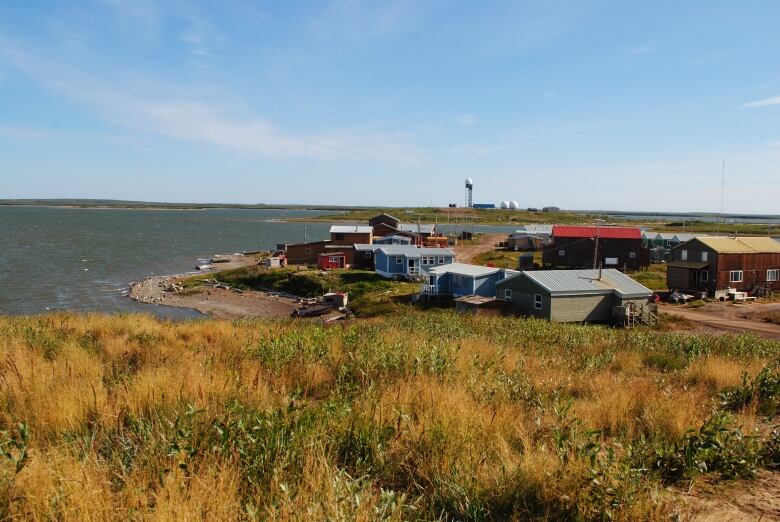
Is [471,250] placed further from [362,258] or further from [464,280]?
[464,280]

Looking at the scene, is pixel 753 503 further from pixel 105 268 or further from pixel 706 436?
pixel 105 268

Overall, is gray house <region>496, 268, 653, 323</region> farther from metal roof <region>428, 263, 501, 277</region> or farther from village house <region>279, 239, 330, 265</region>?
village house <region>279, 239, 330, 265</region>

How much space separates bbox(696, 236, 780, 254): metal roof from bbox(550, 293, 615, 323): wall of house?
46.9 ft

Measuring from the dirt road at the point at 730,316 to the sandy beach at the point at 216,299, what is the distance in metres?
29.1

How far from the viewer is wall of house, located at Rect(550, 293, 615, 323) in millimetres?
34031

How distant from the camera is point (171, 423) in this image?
492 centimetres

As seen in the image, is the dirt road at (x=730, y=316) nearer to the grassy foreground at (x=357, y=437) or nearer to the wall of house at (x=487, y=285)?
the wall of house at (x=487, y=285)

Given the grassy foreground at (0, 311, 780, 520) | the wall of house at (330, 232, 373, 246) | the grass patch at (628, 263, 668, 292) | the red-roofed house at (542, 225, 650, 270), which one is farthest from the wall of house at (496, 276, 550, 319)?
the wall of house at (330, 232, 373, 246)

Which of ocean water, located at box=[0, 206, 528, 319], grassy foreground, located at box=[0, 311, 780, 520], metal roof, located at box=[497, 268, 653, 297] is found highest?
grassy foreground, located at box=[0, 311, 780, 520]

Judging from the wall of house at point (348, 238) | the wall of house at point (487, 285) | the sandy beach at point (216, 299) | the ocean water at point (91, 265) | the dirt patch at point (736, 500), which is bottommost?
the sandy beach at point (216, 299)

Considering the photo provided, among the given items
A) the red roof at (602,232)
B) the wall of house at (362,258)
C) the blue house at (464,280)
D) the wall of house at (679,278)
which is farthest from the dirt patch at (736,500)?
the red roof at (602,232)

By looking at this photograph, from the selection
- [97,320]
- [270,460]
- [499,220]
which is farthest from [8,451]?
[499,220]

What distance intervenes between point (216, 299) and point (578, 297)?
33.0 metres

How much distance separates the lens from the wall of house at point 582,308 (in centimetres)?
3403
